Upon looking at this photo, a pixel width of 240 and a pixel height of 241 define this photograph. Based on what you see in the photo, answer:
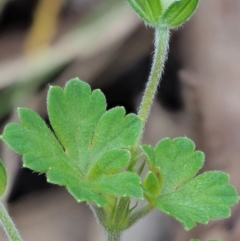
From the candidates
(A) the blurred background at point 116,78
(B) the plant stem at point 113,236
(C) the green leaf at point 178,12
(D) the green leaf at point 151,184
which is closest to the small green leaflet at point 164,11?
(C) the green leaf at point 178,12

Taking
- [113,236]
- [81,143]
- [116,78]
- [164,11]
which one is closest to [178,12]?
[164,11]

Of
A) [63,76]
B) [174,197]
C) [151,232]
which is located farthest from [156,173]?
[63,76]

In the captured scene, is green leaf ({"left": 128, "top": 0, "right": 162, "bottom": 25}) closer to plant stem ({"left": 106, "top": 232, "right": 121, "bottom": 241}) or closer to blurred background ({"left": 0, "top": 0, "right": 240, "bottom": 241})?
plant stem ({"left": 106, "top": 232, "right": 121, "bottom": 241})

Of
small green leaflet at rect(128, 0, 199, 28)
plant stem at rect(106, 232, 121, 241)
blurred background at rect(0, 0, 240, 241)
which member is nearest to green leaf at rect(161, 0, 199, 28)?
small green leaflet at rect(128, 0, 199, 28)

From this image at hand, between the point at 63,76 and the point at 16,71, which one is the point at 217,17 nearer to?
the point at 63,76

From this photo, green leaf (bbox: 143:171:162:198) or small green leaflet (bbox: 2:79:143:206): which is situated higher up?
small green leaflet (bbox: 2:79:143:206)
